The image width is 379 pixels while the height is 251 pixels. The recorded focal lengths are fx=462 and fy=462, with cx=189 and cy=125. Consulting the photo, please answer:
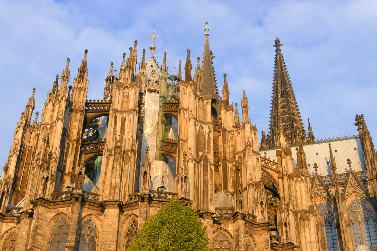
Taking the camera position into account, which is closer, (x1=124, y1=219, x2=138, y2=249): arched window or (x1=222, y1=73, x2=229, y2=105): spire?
(x1=124, y1=219, x2=138, y2=249): arched window

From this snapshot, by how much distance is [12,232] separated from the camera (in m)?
32.0

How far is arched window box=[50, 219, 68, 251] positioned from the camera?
29.3 metres

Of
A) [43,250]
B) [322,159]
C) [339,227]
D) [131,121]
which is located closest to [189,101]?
[131,121]

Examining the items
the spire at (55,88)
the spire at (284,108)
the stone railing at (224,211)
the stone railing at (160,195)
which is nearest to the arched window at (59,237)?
the stone railing at (160,195)

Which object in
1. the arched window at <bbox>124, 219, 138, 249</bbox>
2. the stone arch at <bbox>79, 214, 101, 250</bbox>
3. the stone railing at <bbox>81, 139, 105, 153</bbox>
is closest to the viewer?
the stone arch at <bbox>79, 214, 101, 250</bbox>

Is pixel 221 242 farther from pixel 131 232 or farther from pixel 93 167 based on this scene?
pixel 93 167

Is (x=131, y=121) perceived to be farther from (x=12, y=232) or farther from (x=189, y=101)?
(x=12, y=232)

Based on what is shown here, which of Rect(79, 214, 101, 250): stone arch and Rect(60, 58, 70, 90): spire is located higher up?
Rect(60, 58, 70, 90): spire

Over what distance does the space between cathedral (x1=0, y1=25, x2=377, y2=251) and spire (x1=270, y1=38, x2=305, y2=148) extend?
802 inches

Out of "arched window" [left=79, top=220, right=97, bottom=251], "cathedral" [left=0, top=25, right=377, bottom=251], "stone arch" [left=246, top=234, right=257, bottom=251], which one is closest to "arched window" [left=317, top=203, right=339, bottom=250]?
"cathedral" [left=0, top=25, right=377, bottom=251]

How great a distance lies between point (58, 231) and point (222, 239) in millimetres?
10912

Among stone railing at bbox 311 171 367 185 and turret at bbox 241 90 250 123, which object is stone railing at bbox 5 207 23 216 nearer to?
turret at bbox 241 90 250 123

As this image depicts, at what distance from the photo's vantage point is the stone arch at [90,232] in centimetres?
2932

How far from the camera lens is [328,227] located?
4516 cm
